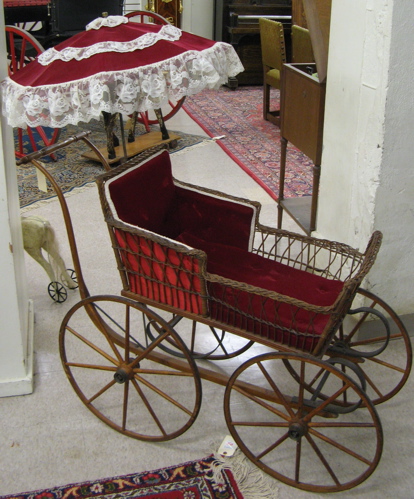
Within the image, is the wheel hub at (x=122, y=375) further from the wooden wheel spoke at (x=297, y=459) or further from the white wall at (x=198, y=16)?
the white wall at (x=198, y=16)

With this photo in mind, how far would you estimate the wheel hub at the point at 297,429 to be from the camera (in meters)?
1.74

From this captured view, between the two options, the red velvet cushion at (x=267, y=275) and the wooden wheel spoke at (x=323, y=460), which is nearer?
the wooden wheel spoke at (x=323, y=460)

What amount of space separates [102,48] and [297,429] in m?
1.34

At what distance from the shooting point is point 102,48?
2.07 metres

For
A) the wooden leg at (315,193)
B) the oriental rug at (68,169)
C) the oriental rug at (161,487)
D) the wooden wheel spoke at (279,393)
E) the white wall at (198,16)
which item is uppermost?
the white wall at (198,16)

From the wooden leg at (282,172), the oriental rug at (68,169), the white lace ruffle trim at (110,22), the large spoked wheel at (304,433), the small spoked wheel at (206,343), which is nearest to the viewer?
Answer: the large spoked wheel at (304,433)

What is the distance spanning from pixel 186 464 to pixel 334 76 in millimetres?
1572

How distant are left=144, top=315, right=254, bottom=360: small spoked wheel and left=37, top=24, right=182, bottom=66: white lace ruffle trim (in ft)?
3.13

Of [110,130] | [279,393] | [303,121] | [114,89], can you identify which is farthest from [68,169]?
Answer: [279,393]

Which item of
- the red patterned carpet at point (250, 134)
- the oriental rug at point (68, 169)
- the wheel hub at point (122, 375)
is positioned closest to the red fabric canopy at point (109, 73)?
the wheel hub at point (122, 375)

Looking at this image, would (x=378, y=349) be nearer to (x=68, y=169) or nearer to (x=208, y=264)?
(x=208, y=264)

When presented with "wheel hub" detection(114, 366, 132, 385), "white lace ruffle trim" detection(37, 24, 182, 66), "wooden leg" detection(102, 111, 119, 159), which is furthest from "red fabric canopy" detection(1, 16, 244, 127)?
"wooden leg" detection(102, 111, 119, 159)

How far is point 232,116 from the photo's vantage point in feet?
18.7

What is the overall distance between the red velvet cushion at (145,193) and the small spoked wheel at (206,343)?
0.45 metres
